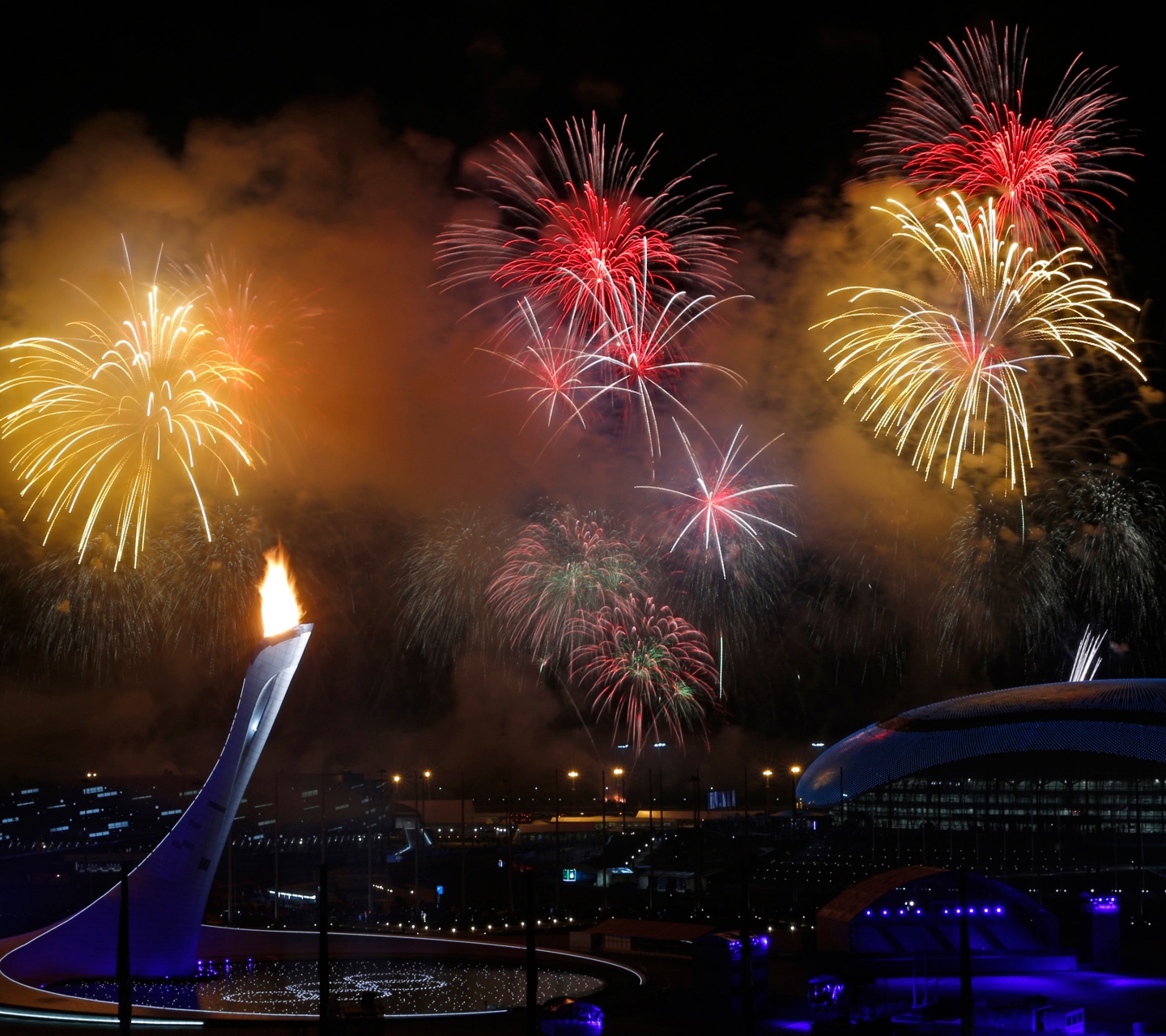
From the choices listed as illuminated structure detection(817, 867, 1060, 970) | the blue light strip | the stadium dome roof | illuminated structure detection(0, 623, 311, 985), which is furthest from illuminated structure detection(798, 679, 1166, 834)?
the blue light strip

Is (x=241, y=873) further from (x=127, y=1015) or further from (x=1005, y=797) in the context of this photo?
(x=127, y=1015)

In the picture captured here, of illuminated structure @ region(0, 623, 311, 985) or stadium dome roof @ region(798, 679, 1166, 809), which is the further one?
stadium dome roof @ region(798, 679, 1166, 809)

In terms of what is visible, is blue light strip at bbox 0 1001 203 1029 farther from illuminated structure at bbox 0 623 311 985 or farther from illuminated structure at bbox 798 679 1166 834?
illuminated structure at bbox 798 679 1166 834

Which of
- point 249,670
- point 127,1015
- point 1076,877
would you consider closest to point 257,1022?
point 127,1015

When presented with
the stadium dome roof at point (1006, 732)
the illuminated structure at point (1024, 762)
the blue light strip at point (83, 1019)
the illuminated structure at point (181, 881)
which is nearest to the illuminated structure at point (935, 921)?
the illuminated structure at point (181, 881)

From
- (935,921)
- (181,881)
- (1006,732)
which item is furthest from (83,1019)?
(1006,732)
